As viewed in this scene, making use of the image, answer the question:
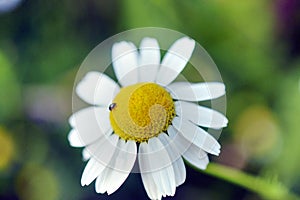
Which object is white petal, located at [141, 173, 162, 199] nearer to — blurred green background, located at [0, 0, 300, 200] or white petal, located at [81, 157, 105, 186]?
white petal, located at [81, 157, 105, 186]

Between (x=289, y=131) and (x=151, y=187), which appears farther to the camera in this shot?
(x=289, y=131)

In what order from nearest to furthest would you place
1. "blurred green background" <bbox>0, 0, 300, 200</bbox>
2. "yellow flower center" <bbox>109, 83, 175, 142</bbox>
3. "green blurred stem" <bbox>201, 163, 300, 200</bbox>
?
"yellow flower center" <bbox>109, 83, 175, 142</bbox>
"green blurred stem" <bbox>201, 163, 300, 200</bbox>
"blurred green background" <bbox>0, 0, 300, 200</bbox>

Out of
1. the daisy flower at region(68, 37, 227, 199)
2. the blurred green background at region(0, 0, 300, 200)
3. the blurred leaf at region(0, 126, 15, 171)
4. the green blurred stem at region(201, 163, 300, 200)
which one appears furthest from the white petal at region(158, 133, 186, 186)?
the blurred leaf at region(0, 126, 15, 171)

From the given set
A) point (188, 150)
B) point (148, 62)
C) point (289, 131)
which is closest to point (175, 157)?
point (188, 150)

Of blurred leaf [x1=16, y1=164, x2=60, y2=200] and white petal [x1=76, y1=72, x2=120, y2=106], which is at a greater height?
white petal [x1=76, y1=72, x2=120, y2=106]

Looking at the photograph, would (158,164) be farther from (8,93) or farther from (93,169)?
(8,93)
